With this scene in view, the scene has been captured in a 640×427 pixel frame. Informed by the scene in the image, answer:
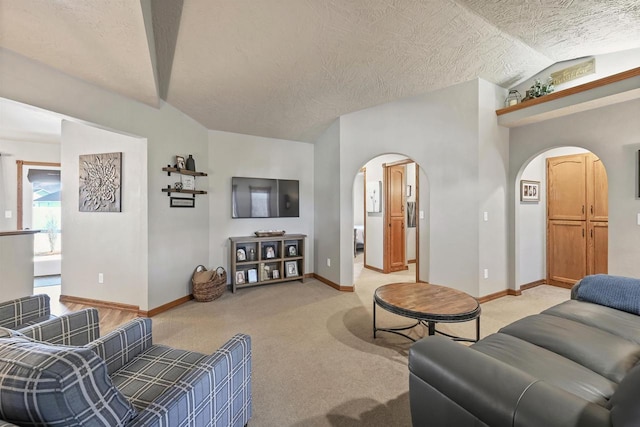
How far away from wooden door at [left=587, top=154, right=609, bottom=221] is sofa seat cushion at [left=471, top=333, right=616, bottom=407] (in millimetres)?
3874

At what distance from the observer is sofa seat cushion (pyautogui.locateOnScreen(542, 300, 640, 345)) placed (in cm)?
165

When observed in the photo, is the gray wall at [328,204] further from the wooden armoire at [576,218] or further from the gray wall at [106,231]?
the wooden armoire at [576,218]

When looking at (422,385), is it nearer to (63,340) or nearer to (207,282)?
(63,340)

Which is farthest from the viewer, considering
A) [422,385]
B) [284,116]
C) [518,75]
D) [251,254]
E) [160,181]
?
[251,254]

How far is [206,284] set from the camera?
372 centimetres

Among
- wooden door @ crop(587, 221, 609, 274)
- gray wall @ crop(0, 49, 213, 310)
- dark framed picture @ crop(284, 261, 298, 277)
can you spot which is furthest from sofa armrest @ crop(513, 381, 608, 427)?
wooden door @ crop(587, 221, 609, 274)

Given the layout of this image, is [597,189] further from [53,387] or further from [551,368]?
[53,387]

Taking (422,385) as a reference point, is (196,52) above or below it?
above

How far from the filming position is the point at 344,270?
4238 millimetres

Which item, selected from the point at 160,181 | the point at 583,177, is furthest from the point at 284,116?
the point at 583,177

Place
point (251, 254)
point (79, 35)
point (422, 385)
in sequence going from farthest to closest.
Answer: point (251, 254)
point (79, 35)
point (422, 385)

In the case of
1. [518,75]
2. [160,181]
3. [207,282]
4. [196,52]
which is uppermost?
[518,75]

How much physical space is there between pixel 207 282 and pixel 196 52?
8.93 ft

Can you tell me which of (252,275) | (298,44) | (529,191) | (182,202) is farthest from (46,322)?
(529,191)
